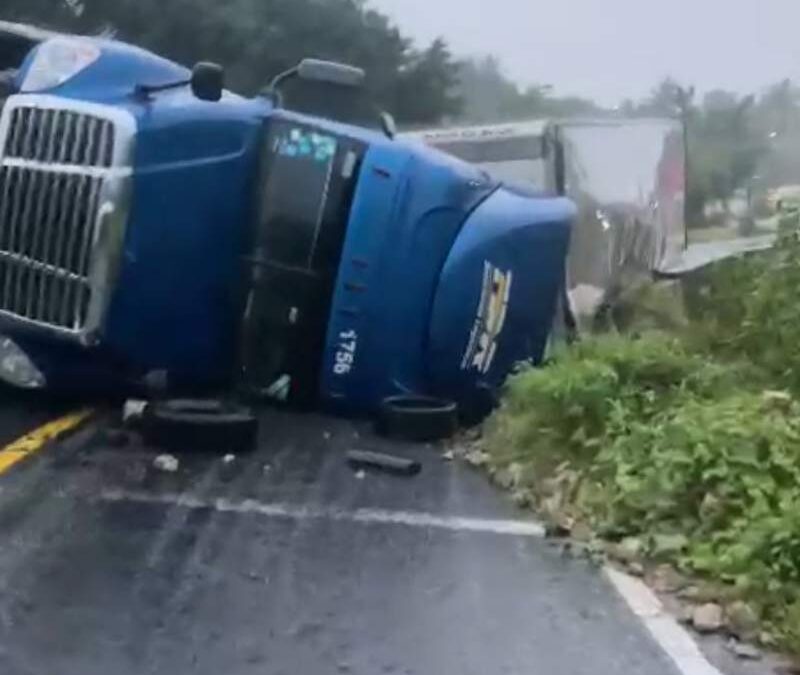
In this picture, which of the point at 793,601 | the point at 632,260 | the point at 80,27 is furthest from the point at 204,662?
the point at 80,27

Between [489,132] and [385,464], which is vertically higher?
[489,132]

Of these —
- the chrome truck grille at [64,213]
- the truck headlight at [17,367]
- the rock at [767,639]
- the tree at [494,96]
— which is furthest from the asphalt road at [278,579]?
the tree at [494,96]

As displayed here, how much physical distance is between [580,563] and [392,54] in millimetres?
25307

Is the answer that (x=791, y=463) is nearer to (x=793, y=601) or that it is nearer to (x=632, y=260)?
(x=793, y=601)

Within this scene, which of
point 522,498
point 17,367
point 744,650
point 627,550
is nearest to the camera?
point 744,650

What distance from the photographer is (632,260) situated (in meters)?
17.7

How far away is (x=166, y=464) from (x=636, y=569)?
2.67 meters

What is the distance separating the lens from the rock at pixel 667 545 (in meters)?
7.90

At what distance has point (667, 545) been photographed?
794 cm

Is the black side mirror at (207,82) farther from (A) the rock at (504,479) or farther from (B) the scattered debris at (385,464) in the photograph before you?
(A) the rock at (504,479)

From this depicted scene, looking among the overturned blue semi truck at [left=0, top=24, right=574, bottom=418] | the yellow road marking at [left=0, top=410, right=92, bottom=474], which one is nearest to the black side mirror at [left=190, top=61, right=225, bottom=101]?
the overturned blue semi truck at [left=0, top=24, right=574, bottom=418]

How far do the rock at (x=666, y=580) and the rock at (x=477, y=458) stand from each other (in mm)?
2621

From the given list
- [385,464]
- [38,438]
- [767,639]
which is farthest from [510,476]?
[767,639]

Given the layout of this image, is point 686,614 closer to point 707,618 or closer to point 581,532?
point 707,618
